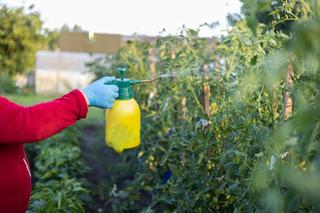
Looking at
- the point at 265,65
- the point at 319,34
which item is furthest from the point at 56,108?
the point at 319,34

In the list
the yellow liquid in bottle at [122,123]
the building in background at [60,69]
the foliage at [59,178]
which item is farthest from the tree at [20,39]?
the yellow liquid in bottle at [122,123]

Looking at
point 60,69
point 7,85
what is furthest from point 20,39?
point 7,85

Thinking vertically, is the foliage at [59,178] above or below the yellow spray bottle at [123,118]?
below

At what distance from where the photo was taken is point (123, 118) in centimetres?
205

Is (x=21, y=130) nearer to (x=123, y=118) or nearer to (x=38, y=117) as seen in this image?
(x=38, y=117)

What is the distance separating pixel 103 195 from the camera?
454 centimetres

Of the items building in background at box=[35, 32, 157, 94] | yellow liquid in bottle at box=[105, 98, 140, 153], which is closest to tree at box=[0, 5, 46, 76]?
building in background at box=[35, 32, 157, 94]

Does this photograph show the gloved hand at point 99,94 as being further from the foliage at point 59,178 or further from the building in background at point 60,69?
the building in background at point 60,69

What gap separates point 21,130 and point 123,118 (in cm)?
46

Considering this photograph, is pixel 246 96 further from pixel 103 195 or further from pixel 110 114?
pixel 103 195

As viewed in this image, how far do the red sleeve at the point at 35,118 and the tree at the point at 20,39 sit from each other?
46.5 feet

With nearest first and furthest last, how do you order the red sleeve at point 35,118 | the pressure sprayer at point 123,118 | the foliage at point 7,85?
1. the red sleeve at point 35,118
2. the pressure sprayer at point 123,118
3. the foliage at point 7,85

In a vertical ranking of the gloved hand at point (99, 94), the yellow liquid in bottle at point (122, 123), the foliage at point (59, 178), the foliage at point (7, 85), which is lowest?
the foliage at point (7, 85)

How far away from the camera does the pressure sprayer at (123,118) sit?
2.06 m
